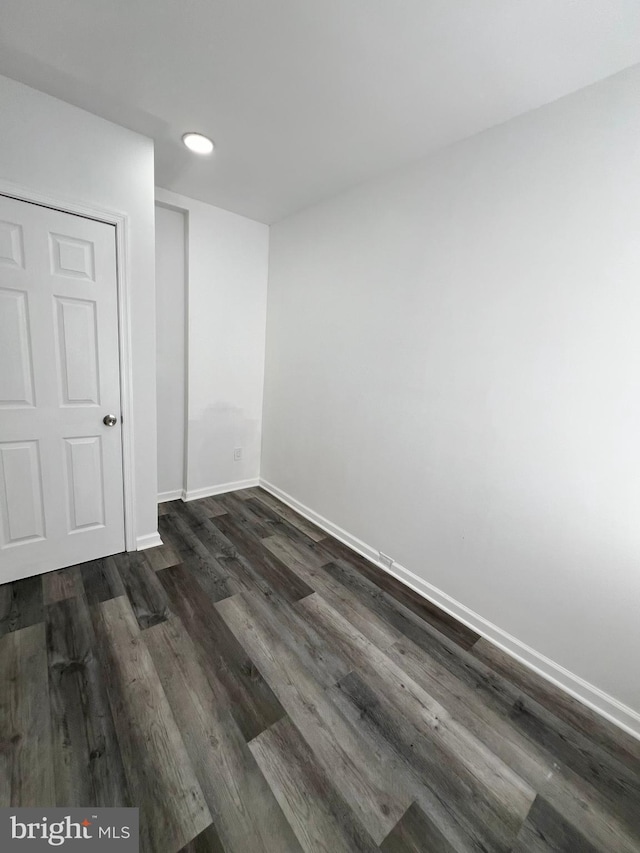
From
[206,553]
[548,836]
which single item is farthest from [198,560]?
[548,836]

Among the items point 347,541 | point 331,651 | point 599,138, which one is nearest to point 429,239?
point 599,138

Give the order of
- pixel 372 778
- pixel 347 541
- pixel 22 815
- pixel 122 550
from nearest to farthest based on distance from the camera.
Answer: pixel 22 815 → pixel 372 778 → pixel 122 550 → pixel 347 541

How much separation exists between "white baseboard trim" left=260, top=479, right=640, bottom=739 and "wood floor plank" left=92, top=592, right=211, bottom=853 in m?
1.46

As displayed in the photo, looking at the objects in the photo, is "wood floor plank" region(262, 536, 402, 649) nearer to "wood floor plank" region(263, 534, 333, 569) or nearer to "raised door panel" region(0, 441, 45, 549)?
"wood floor plank" region(263, 534, 333, 569)

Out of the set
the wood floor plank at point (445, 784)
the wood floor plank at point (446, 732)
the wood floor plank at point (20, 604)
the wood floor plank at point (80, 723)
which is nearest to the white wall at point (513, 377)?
the wood floor plank at point (446, 732)

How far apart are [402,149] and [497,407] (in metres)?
Answer: 1.54

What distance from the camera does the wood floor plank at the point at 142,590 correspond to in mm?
1785

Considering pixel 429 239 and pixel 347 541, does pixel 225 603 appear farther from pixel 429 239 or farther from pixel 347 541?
pixel 429 239

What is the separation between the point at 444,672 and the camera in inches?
63.3

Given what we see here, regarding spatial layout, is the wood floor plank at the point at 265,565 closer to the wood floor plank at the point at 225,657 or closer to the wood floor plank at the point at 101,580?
the wood floor plank at the point at 225,657

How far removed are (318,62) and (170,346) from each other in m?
2.17

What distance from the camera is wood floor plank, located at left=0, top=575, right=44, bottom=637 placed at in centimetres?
166

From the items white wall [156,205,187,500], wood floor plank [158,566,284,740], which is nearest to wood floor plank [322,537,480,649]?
wood floor plank [158,566,284,740]

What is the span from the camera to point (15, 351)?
179cm
